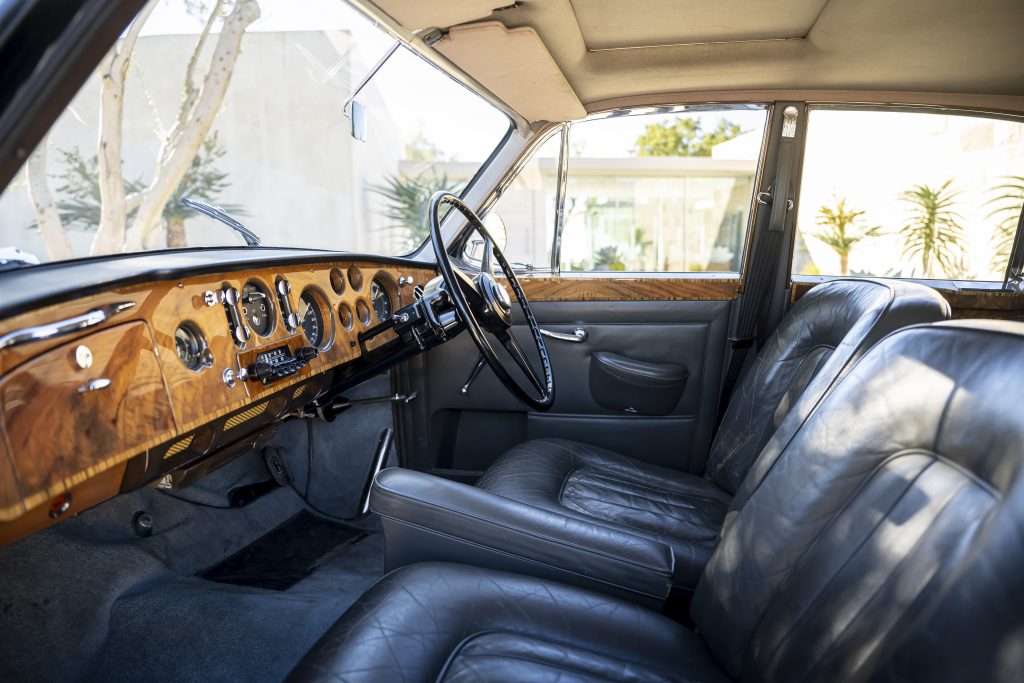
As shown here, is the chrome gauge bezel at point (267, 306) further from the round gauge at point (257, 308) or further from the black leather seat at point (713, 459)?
the black leather seat at point (713, 459)

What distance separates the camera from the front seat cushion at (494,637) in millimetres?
938

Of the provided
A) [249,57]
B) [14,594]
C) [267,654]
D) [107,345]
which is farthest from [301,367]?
[249,57]

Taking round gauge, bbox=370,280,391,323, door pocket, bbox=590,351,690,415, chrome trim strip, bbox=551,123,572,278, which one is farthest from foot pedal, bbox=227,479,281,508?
chrome trim strip, bbox=551,123,572,278

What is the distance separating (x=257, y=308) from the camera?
5.60ft

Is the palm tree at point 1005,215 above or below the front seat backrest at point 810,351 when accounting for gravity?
above

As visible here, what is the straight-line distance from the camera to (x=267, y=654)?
1.77m

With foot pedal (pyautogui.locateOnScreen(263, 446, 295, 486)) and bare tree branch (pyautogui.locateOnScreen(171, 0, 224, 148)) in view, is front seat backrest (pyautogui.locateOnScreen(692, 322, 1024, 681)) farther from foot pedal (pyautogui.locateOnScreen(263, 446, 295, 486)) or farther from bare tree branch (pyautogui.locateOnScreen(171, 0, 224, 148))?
bare tree branch (pyautogui.locateOnScreen(171, 0, 224, 148))

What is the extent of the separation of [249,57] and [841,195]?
86.1 inches

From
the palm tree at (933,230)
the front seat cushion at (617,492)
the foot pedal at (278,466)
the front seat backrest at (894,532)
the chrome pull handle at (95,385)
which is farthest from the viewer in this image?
the palm tree at (933,230)

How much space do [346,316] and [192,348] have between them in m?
0.59

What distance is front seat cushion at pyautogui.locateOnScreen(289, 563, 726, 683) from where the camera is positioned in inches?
36.9

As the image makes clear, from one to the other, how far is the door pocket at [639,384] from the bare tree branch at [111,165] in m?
1.61

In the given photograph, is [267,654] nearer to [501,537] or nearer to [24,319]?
[501,537]

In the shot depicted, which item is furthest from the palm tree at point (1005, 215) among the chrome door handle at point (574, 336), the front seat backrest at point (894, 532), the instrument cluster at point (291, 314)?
the instrument cluster at point (291, 314)
